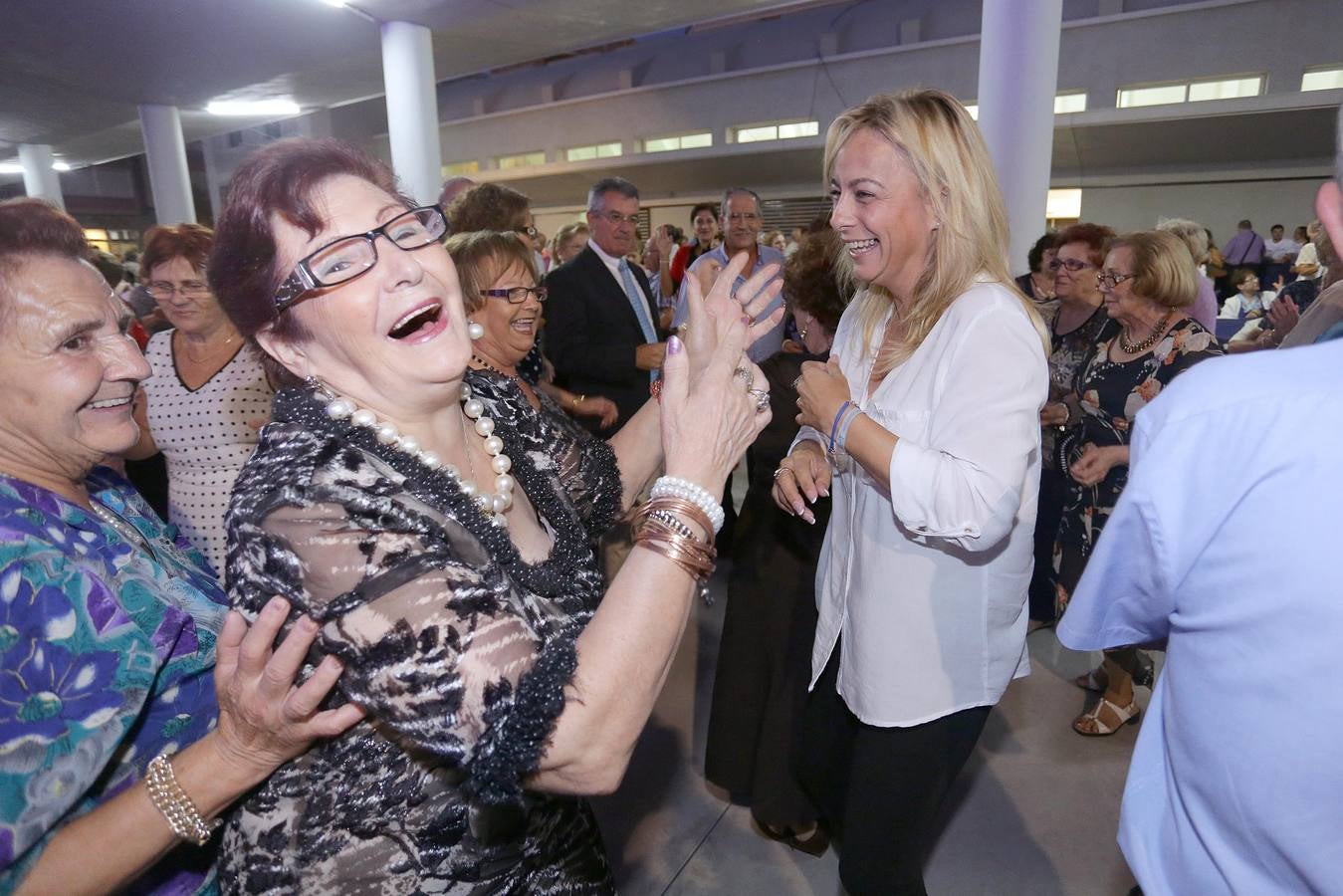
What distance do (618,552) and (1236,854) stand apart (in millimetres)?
3864

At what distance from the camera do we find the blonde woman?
55.9 inches

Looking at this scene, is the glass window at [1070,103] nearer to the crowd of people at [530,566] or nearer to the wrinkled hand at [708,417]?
the crowd of people at [530,566]

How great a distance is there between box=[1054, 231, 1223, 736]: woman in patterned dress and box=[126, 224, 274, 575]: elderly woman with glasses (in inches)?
114

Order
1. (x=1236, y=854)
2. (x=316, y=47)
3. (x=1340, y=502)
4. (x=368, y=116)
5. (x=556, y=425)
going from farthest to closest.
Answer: (x=368, y=116)
(x=316, y=47)
(x=556, y=425)
(x=1236, y=854)
(x=1340, y=502)

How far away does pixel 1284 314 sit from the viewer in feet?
11.6

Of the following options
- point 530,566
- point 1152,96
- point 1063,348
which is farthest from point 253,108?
point 1152,96

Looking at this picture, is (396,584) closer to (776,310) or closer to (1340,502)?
(776,310)

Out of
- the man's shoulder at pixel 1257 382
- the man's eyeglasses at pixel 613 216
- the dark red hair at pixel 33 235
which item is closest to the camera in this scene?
the man's shoulder at pixel 1257 382

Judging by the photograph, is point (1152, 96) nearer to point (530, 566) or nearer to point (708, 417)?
point (708, 417)

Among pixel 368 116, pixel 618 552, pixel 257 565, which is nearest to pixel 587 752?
pixel 257 565

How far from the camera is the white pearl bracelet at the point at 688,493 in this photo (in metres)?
0.96

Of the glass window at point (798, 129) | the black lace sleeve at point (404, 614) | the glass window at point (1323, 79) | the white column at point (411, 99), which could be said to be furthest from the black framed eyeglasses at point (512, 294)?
the glass window at point (798, 129)

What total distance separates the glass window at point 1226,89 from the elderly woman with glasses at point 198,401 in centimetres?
1563

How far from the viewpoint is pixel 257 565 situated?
0.89m
